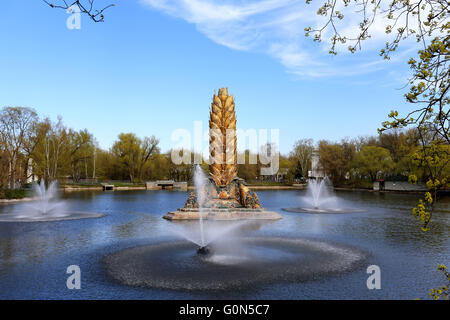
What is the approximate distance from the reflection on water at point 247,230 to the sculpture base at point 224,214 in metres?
1.13

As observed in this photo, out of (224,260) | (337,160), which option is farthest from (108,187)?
(224,260)

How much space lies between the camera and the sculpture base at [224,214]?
2445 centimetres

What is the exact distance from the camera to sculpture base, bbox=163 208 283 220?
963 inches

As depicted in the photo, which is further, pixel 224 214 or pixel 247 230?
pixel 224 214

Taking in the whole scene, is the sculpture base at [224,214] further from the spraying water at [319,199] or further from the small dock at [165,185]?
the small dock at [165,185]

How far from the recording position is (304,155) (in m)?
97.1

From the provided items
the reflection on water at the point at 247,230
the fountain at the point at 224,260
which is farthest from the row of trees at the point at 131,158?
the fountain at the point at 224,260

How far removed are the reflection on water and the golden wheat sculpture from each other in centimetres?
495

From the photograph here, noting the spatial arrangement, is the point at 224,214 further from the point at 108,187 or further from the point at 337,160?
the point at 337,160

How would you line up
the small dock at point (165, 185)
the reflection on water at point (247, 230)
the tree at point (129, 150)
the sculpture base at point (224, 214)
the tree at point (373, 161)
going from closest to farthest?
the reflection on water at point (247, 230)
the sculpture base at point (224, 214)
the tree at point (373, 161)
the small dock at point (165, 185)
the tree at point (129, 150)

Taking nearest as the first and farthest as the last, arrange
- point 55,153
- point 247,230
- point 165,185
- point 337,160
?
point 247,230
point 55,153
point 165,185
point 337,160

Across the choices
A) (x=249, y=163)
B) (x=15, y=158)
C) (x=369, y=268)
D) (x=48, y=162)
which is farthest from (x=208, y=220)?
(x=249, y=163)

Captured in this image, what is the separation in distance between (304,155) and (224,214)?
75.9m
